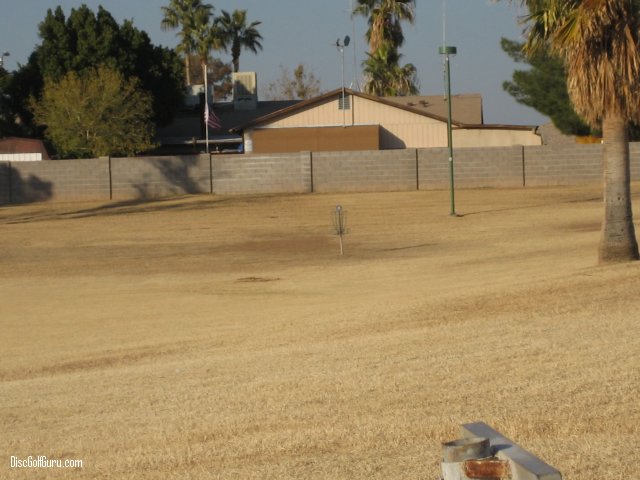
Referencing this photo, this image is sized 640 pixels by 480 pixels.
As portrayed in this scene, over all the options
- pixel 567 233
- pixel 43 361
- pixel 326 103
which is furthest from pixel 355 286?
pixel 326 103

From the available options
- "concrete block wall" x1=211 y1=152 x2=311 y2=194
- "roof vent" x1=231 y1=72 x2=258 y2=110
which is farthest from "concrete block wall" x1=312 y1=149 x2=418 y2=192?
"roof vent" x1=231 y1=72 x2=258 y2=110

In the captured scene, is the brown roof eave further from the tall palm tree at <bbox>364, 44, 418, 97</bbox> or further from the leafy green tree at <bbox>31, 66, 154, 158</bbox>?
the leafy green tree at <bbox>31, 66, 154, 158</bbox>

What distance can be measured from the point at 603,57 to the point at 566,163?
26582mm

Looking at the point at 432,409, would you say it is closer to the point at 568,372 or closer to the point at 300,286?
the point at 568,372

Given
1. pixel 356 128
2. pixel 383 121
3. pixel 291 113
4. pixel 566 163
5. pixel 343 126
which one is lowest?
pixel 566 163

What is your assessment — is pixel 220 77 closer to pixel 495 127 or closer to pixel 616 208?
pixel 495 127

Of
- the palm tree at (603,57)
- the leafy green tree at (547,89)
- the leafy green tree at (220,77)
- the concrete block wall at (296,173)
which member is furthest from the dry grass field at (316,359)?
the leafy green tree at (220,77)

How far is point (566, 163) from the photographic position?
44.2 meters

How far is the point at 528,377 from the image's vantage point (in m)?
9.18

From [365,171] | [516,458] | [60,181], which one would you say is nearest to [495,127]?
[365,171]

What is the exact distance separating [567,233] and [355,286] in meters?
11.0

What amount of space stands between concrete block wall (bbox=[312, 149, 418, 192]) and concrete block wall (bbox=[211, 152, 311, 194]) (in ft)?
2.07

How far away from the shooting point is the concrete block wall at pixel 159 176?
45.4 m

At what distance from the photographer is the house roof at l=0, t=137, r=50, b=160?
50625mm
